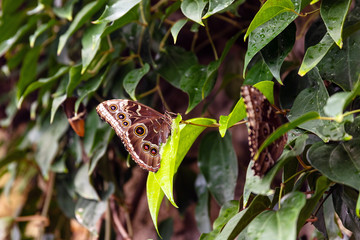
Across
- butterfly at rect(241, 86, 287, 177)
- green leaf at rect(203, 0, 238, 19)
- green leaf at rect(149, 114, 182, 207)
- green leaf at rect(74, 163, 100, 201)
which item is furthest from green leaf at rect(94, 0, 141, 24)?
green leaf at rect(74, 163, 100, 201)

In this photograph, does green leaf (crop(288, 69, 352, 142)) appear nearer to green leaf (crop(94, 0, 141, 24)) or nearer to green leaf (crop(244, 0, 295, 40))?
green leaf (crop(244, 0, 295, 40))

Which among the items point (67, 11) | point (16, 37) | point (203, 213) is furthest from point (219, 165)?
point (16, 37)

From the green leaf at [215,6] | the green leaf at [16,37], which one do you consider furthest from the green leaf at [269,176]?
the green leaf at [16,37]

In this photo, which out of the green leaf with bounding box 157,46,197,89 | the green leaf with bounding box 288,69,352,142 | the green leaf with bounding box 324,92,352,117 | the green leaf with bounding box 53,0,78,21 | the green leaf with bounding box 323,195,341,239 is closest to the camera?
the green leaf with bounding box 324,92,352,117

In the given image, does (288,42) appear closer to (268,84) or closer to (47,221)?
(268,84)

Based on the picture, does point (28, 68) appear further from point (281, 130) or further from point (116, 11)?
point (281, 130)

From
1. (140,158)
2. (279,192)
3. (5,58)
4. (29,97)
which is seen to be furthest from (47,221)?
(279,192)

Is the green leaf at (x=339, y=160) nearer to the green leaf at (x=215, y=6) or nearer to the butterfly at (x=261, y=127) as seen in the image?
the butterfly at (x=261, y=127)
